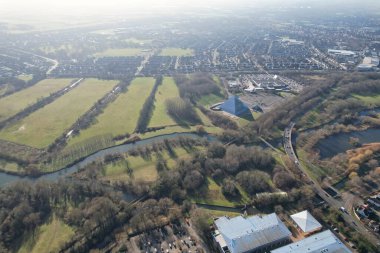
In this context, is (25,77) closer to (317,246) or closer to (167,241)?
(167,241)

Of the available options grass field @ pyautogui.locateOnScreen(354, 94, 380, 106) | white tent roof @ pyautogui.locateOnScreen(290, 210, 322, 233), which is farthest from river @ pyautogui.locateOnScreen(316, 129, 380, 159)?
white tent roof @ pyautogui.locateOnScreen(290, 210, 322, 233)

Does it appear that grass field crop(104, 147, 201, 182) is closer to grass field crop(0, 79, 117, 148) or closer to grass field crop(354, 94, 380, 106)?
grass field crop(0, 79, 117, 148)

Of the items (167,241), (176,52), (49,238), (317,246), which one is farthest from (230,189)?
(176,52)

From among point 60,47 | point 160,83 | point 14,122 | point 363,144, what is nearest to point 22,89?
point 14,122

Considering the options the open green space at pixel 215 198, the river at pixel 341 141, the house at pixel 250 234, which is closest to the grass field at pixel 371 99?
the river at pixel 341 141

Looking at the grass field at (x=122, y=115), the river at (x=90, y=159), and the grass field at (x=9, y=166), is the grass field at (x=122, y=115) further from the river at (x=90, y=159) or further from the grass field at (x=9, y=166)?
the grass field at (x=9, y=166)
